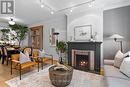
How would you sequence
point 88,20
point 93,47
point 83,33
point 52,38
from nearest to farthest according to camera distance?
point 93,47
point 88,20
point 83,33
point 52,38

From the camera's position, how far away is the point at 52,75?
8.11ft

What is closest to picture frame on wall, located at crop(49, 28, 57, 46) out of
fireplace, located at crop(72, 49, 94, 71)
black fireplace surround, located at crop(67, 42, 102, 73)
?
black fireplace surround, located at crop(67, 42, 102, 73)

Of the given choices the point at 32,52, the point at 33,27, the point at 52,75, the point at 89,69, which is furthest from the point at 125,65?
the point at 33,27

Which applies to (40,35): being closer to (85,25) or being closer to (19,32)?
(19,32)

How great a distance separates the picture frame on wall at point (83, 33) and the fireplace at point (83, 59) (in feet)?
1.95

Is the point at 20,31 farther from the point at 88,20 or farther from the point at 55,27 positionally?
the point at 88,20

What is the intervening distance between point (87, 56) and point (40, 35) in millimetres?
3896

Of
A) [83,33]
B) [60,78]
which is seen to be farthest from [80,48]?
[60,78]

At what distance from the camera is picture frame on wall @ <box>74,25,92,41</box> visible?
4379 mm

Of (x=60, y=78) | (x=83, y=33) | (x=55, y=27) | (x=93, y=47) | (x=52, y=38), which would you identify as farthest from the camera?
(x=52, y=38)

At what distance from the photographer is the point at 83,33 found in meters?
4.54

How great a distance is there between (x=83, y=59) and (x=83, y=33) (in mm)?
1172

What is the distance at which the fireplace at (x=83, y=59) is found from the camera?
4148 millimetres

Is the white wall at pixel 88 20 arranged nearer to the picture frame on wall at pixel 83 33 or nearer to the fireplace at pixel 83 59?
the picture frame on wall at pixel 83 33
